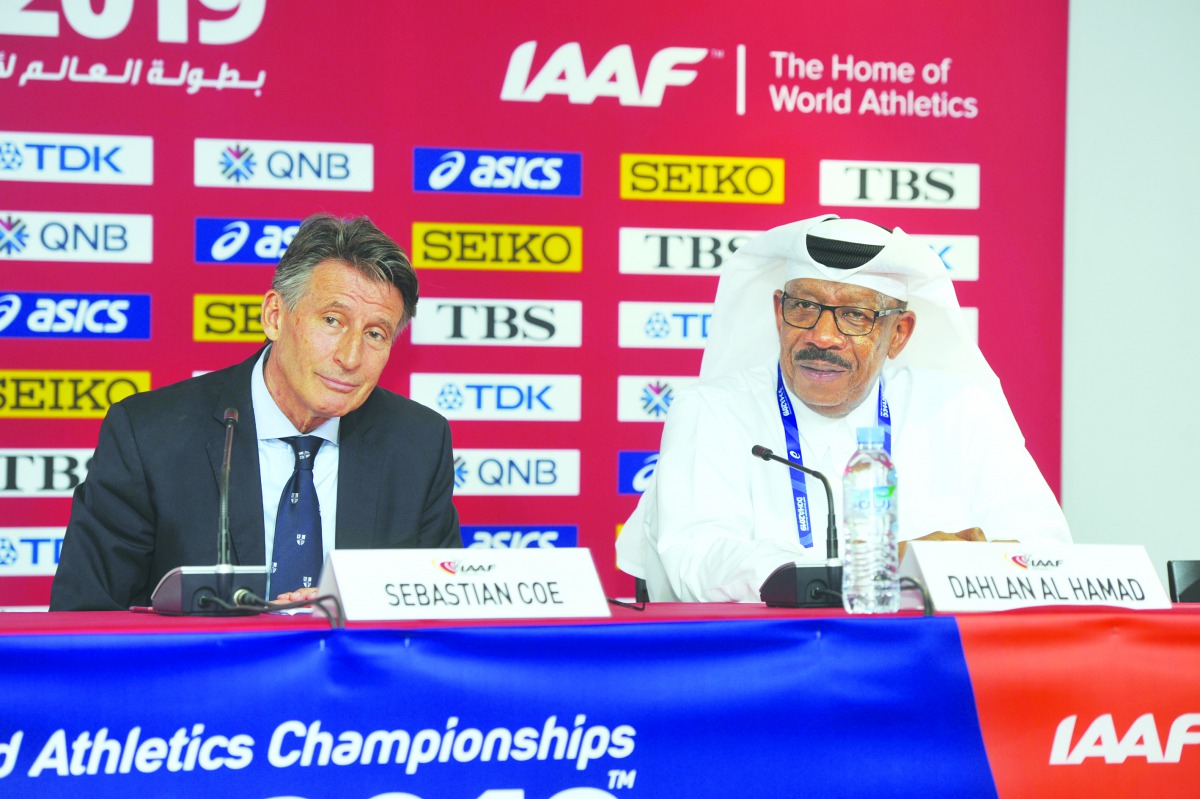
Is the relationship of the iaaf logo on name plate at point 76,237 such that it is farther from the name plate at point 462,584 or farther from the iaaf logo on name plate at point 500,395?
the name plate at point 462,584

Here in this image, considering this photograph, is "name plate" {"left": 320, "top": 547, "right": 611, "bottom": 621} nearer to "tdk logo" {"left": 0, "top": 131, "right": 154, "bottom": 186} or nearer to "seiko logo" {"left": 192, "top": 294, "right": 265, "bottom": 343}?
"seiko logo" {"left": 192, "top": 294, "right": 265, "bottom": 343}

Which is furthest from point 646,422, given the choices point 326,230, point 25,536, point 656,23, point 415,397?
point 25,536

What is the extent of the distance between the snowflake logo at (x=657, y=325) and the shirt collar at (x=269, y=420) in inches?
51.5

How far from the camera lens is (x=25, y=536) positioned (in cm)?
336

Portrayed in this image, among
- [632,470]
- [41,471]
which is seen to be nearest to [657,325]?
[632,470]

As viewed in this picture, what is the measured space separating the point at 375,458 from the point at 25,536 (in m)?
1.45

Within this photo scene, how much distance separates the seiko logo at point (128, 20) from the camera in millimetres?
3348

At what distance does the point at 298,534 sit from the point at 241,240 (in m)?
1.39

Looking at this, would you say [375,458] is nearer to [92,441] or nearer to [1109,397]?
[92,441]

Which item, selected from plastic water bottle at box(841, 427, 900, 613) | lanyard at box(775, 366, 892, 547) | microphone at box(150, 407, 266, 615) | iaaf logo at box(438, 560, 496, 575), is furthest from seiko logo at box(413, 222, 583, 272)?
iaaf logo at box(438, 560, 496, 575)

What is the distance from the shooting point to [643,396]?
3.62 metres

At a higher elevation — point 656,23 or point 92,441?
point 656,23

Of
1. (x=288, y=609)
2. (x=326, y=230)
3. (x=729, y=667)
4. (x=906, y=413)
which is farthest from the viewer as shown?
(x=906, y=413)

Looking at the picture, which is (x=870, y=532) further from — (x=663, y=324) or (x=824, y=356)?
(x=663, y=324)
